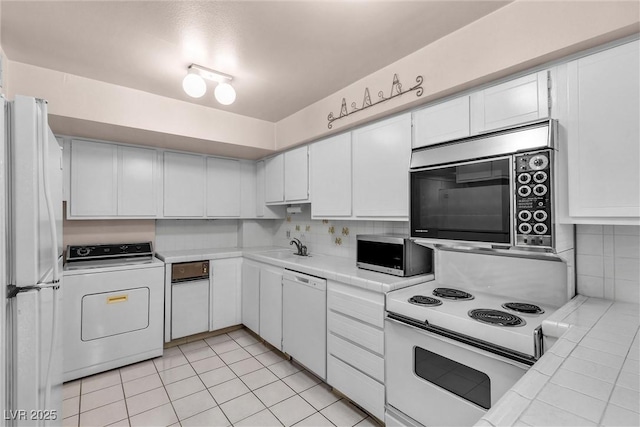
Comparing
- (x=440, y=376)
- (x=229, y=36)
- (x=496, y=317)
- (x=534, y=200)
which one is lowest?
(x=440, y=376)

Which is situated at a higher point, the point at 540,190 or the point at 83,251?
the point at 540,190

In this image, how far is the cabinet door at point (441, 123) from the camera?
181 cm

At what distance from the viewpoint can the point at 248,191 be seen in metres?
3.95

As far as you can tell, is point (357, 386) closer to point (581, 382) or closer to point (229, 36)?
point (581, 382)

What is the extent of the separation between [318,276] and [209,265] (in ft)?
4.88

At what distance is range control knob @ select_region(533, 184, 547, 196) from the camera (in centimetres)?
137

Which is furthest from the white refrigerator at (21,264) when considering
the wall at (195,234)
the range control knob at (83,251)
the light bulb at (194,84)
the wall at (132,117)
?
the wall at (195,234)

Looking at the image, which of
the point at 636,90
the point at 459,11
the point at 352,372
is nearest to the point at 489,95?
the point at 459,11

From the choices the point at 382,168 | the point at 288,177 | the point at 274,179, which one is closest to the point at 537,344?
the point at 382,168

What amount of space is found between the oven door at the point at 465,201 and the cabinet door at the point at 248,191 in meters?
2.51

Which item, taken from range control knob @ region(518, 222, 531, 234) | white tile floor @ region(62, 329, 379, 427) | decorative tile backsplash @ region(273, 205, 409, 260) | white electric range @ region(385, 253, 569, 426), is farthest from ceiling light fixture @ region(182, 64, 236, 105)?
white tile floor @ region(62, 329, 379, 427)

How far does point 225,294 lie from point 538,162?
3.11 metres

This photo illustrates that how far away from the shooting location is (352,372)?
2113 millimetres

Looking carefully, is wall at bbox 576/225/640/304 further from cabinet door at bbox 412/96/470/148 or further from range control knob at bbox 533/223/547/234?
cabinet door at bbox 412/96/470/148
